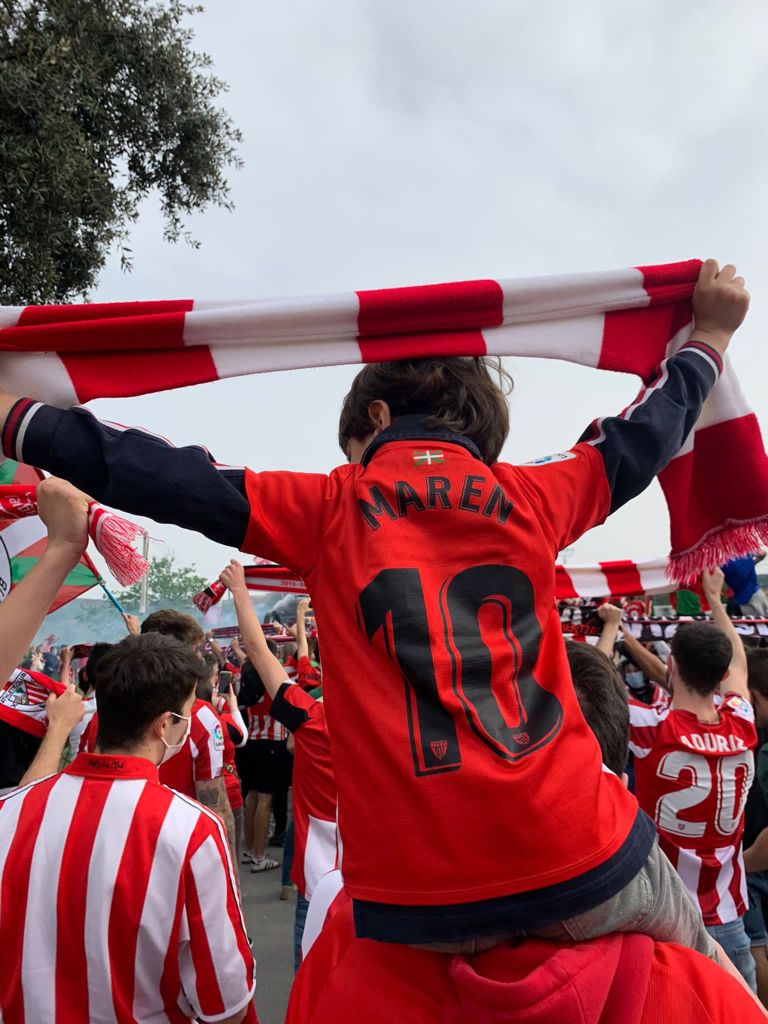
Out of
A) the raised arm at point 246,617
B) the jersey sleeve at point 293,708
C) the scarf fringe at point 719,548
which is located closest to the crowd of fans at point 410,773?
the scarf fringe at point 719,548

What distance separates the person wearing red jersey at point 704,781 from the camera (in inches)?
142

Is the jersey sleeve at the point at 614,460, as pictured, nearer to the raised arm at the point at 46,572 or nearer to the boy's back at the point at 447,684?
the boy's back at the point at 447,684

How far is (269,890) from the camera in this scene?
23.2 ft

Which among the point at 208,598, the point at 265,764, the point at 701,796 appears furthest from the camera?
the point at 265,764

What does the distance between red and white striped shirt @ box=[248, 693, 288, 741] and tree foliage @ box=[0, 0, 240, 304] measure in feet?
16.6

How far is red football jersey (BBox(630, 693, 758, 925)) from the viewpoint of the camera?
3.61 meters

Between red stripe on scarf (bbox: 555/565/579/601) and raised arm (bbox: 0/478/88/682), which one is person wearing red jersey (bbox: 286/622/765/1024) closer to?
raised arm (bbox: 0/478/88/682)

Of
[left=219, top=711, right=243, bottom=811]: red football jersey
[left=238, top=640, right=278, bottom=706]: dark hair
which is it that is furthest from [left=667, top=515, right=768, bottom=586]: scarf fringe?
[left=238, top=640, right=278, bottom=706]: dark hair

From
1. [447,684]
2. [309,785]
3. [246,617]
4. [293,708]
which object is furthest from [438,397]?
[309,785]

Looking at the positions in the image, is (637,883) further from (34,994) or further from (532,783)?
(34,994)

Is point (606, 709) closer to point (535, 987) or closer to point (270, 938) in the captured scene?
point (535, 987)

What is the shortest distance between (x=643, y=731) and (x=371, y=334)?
9.13 feet

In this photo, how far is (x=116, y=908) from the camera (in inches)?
81.6

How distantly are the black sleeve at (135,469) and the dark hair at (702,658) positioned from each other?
302cm
